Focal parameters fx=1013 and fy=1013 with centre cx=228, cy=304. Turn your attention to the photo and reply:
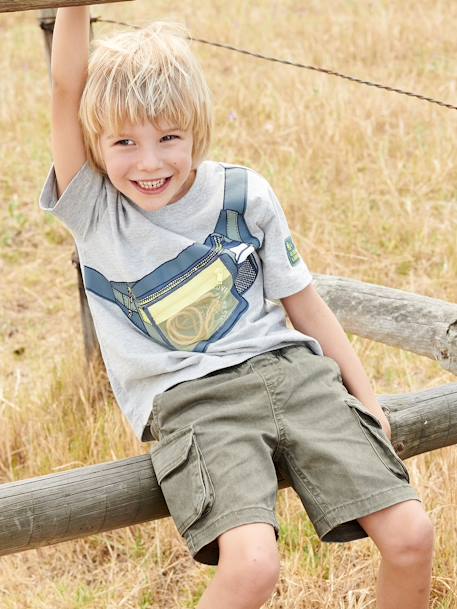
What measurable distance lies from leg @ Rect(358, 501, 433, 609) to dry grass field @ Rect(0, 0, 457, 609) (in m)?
0.62

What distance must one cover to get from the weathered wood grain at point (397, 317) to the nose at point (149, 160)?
3.57 feet

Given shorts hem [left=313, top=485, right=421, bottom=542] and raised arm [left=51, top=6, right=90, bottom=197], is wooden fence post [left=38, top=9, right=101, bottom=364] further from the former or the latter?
shorts hem [left=313, top=485, right=421, bottom=542]

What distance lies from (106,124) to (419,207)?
3188 mm

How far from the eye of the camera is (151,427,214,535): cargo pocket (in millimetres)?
1813

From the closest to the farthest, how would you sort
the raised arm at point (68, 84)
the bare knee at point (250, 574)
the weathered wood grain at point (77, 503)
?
the bare knee at point (250, 574)
the weathered wood grain at point (77, 503)
the raised arm at point (68, 84)

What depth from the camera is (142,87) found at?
77.1 inches

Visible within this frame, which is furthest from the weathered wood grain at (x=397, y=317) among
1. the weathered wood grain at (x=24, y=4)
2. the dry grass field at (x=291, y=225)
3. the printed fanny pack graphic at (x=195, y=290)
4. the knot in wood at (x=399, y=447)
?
the weathered wood grain at (x=24, y=4)

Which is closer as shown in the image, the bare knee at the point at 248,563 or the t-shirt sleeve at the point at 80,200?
the bare knee at the point at 248,563

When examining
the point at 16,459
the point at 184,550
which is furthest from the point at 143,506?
the point at 16,459

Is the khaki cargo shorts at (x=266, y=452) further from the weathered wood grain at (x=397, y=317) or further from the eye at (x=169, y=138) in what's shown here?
the weathered wood grain at (x=397, y=317)

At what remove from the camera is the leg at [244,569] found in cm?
174

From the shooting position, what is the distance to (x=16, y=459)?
10.9ft

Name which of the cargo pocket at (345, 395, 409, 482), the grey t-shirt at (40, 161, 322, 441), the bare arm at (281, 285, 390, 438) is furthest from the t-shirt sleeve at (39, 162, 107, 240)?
the cargo pocket at (345, 395, 409, 482)

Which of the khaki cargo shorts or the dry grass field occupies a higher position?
the khaki cargo shorts
